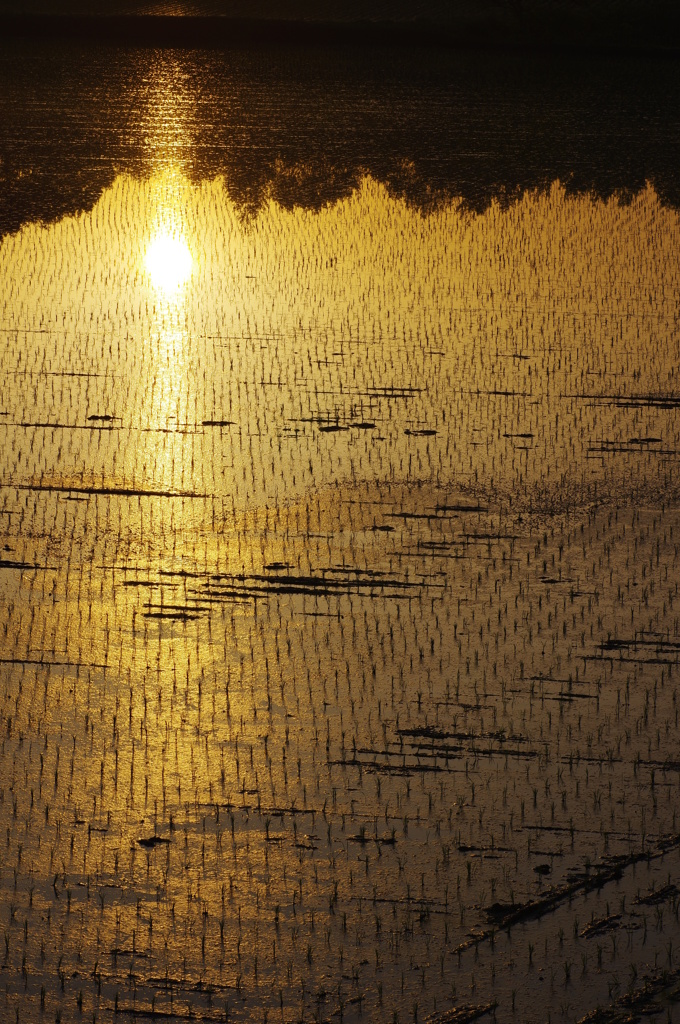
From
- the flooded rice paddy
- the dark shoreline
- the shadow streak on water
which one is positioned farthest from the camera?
the dark shoreline

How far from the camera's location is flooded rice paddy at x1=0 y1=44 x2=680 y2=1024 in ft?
12.4

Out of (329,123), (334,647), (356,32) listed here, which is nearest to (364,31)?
(356,32)

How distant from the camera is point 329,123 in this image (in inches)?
671

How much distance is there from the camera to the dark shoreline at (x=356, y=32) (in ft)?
75.9

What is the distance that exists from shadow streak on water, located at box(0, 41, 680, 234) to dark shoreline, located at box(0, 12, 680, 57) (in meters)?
0.50

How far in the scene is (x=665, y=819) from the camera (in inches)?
172

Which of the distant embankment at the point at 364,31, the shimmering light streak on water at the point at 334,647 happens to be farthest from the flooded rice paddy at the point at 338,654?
the distant embankment at the point at 364,31

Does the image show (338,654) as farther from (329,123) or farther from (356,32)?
(356,32)

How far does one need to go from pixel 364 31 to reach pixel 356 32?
0.13 meters

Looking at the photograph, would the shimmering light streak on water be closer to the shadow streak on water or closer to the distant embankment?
the shadow streak on water

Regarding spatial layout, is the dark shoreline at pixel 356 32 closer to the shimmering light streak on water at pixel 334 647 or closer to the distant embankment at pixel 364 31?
the distant embankment at pixel 364 31

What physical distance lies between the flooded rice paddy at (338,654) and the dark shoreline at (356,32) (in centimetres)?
Answer: 1401

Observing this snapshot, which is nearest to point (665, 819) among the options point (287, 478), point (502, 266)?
point (287, 478)

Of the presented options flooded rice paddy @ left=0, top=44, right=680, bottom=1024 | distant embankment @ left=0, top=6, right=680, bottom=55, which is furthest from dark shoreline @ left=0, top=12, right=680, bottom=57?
flooded rice paddy @ left=0, top=44, right=680, bottom=1024
